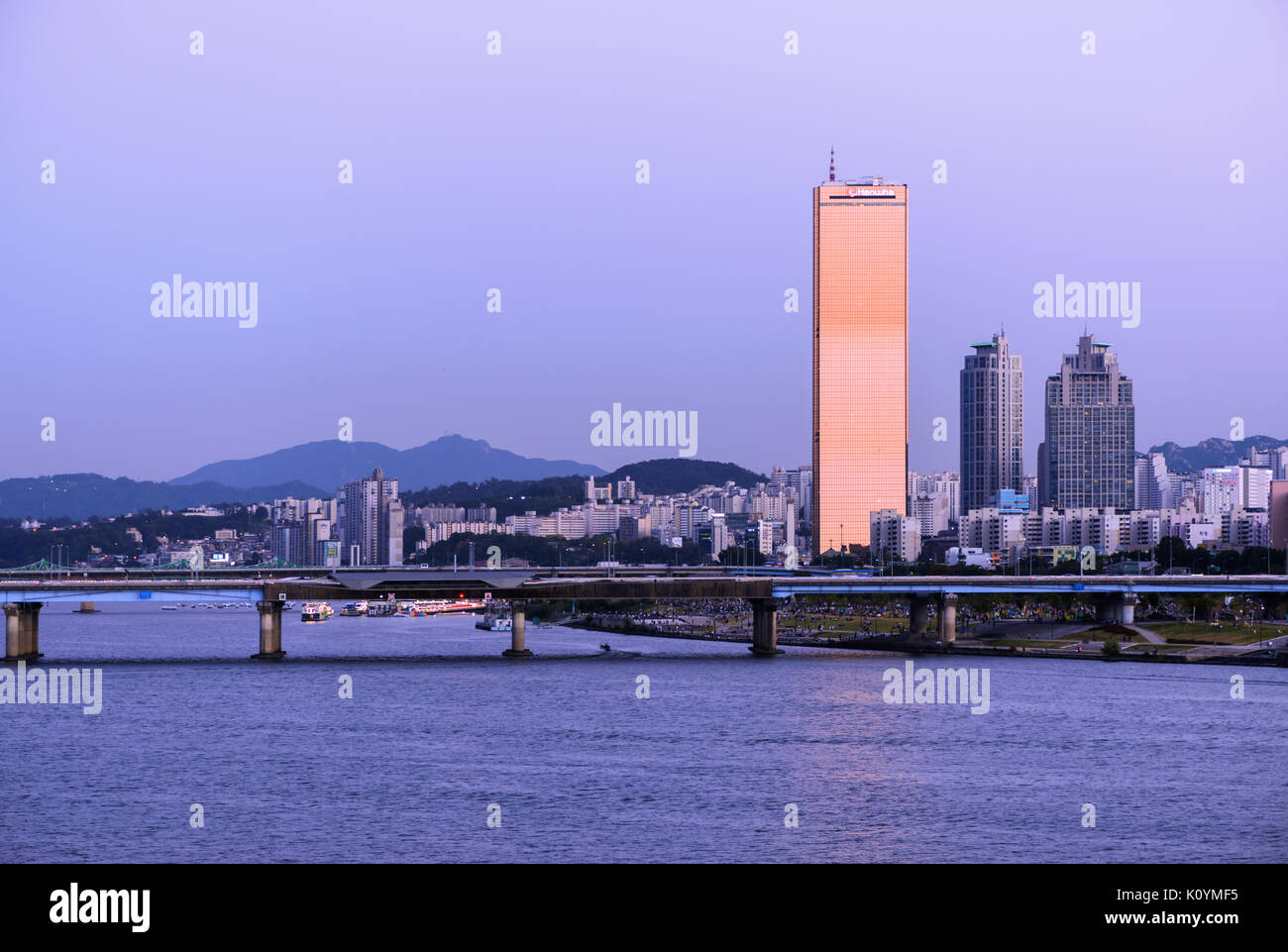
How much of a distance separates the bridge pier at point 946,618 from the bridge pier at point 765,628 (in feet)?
34.4

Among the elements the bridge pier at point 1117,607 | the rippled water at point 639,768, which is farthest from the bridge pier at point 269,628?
the bridge pier at point 1117,607

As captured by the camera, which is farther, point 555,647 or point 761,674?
point 555,647

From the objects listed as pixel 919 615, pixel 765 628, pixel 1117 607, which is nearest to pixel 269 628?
pixel 765 628

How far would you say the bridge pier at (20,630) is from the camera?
77.8 meters

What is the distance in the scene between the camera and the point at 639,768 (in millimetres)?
38281

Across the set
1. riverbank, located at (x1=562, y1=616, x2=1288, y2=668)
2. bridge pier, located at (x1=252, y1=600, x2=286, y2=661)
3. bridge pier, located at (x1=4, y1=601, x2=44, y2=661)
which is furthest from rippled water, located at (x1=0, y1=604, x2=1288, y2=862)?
bridge pier, located at (x1=4, y1=601, x2=44, y2=661)

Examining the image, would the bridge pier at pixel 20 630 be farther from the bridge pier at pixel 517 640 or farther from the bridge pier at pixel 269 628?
the bridge pier at pixel 517 640

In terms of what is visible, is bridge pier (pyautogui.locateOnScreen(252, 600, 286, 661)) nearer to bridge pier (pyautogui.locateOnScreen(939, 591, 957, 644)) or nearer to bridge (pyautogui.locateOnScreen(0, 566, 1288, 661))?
bridge (pyautogui.locateOnScreen(0, 566, 1288, 661))

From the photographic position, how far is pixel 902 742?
44.0 m

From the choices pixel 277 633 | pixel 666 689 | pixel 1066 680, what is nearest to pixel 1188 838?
pixel 666 689

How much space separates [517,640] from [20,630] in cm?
2709
